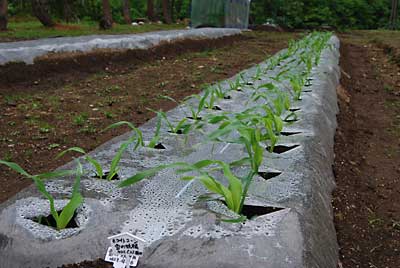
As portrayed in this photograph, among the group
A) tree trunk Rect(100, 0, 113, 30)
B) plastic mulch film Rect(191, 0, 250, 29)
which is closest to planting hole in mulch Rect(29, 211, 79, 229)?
tree trunk Rect(100, 0, 113, 30)

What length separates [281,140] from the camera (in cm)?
213

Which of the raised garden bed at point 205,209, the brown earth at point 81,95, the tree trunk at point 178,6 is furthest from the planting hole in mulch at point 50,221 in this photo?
the tree trunk at point 178,6

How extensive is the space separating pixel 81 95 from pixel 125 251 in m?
2.95

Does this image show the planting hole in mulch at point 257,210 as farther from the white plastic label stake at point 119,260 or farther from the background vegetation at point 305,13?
the background vegetation at point 305,13

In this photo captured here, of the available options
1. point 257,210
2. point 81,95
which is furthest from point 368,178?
point 81,95

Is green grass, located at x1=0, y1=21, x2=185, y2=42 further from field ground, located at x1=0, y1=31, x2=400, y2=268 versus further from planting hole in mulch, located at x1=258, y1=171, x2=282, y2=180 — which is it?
planting hole in mulch, located at x1=258, y1=171, x2=282, y2=180

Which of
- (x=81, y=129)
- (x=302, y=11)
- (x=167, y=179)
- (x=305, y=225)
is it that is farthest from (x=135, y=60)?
(x=302, y=11)

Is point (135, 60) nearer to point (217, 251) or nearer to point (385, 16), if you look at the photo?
point (217, 251)

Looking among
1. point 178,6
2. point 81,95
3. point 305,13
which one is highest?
point 81,95

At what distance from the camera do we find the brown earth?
2605 millimetres

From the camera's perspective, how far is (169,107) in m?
3.57

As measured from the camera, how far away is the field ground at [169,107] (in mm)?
1934

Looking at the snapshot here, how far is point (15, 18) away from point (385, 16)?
16.1 m

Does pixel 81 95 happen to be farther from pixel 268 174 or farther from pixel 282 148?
pixel 268 174
